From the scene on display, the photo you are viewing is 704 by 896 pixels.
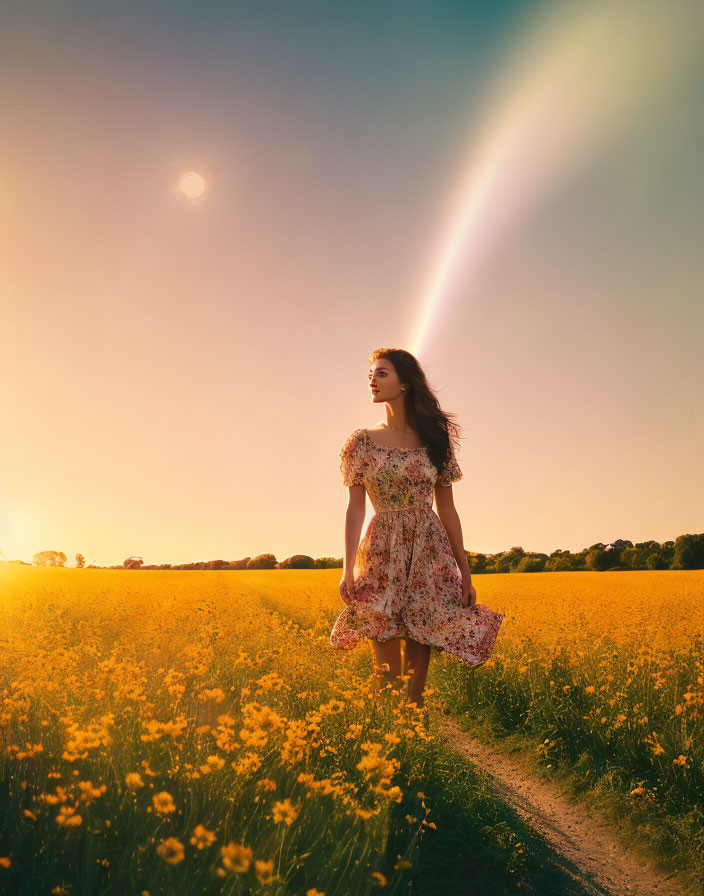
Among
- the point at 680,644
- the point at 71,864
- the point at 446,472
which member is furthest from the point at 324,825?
the point at 680,644

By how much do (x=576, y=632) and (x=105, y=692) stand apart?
5.31 metres

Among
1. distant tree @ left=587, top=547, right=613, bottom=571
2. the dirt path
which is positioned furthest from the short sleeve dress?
distant tree @ left=587, top=547, right=613, bottom=571

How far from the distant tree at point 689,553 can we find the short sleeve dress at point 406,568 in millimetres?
41153

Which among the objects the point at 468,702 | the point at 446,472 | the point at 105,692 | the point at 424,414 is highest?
the point at 424,414

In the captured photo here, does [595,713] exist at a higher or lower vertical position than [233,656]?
lower

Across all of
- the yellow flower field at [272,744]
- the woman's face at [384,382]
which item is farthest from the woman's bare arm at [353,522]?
the yellow flower field at [272,744]

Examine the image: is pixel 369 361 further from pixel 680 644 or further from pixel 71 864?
pixel 680 644

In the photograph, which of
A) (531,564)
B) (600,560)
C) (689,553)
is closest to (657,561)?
(689,553)

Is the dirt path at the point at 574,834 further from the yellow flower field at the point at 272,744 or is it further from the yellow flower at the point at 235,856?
the yellow flower at the point at 235,856

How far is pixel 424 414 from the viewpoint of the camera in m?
4.73

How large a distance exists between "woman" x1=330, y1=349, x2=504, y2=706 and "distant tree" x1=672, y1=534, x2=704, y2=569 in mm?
41122

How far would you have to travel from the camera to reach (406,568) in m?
4.53

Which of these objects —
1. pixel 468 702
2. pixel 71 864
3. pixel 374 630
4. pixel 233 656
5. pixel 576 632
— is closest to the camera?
pixel 71 864

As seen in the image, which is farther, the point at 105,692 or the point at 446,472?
the point at 446,472
